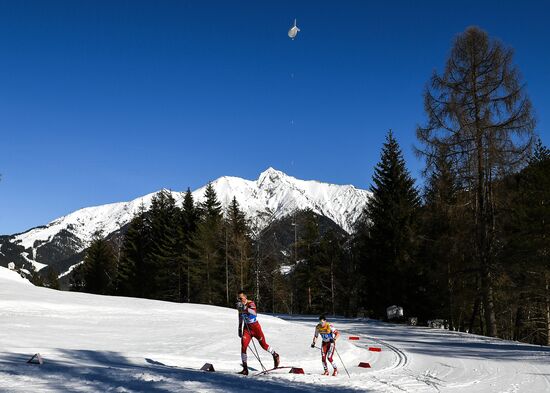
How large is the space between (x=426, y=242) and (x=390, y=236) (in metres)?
2.79

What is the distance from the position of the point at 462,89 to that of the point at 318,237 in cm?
2900

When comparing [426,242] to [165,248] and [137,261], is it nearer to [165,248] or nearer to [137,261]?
[165,248]

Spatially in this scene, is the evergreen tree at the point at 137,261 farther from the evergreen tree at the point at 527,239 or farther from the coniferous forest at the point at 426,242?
the evergreen tree at the point at 527,239

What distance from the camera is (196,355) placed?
43.2ft

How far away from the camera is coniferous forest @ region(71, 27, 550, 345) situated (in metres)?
21.4

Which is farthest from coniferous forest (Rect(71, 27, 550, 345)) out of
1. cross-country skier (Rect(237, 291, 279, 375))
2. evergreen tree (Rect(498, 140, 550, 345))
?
cross-country skier (Rect(237, 291, 279, 375))

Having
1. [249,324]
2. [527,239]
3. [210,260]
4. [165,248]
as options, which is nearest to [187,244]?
[165,248]

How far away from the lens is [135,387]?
25.1 feet

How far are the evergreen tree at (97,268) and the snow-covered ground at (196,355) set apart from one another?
40.8 m

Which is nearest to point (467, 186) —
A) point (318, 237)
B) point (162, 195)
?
point (318, 237)

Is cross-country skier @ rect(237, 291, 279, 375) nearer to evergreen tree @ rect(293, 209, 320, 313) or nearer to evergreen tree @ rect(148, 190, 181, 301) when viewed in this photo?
evergreen tree @ rect(293, 209, 320, 313)

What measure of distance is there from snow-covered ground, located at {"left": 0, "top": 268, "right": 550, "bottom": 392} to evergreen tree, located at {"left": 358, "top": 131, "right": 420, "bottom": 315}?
10.8 metres

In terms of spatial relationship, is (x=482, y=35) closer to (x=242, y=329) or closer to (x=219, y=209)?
(x=242, y=329)

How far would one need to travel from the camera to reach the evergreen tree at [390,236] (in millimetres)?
33625
